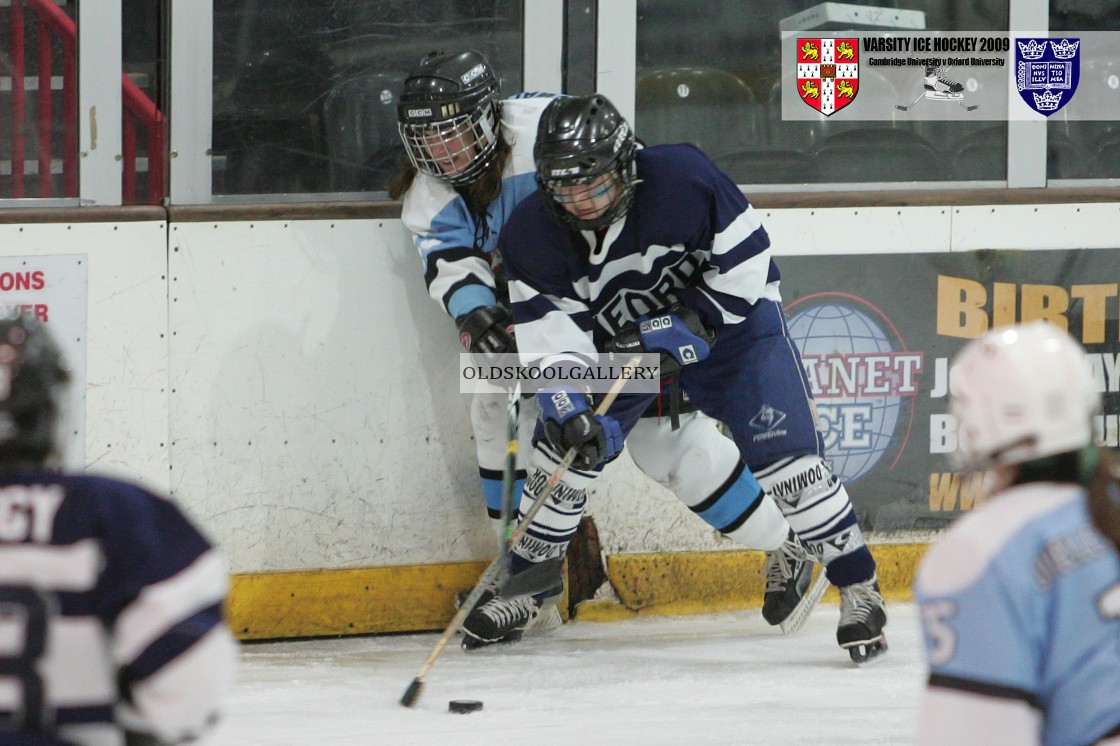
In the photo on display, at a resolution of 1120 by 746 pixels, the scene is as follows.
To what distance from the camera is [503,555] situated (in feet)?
10.8

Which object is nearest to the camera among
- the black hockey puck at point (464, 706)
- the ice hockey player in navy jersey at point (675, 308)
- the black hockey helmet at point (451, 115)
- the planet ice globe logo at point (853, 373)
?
the black hockey puck at point (464, 706)

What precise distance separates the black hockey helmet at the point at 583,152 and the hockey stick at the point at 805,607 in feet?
3.48

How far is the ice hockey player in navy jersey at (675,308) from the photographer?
3.02 m

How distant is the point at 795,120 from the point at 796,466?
1.04 metres

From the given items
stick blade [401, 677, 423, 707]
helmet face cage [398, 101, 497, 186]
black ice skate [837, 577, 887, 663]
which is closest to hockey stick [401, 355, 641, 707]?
stick blade [401, 677, 423, 707]

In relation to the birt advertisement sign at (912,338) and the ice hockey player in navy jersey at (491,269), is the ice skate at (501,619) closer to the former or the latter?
the ice hockey player in navy jersey at (491,269)

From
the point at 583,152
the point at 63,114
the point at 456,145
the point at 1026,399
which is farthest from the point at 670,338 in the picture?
the point at 1026,399

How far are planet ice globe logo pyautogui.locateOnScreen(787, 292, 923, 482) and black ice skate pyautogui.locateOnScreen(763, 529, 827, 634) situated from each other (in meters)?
0.32

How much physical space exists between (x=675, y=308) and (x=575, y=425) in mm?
334

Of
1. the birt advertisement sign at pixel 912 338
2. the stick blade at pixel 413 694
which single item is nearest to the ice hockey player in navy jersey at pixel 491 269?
the birt advertisement sign at pixel 912 338

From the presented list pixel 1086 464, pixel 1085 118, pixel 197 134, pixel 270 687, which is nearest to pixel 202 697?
pixel 1086 464

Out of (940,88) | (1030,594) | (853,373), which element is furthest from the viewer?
(940,88)

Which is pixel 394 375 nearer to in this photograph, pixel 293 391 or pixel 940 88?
pixel 293 391

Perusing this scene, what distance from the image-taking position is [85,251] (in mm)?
3240
